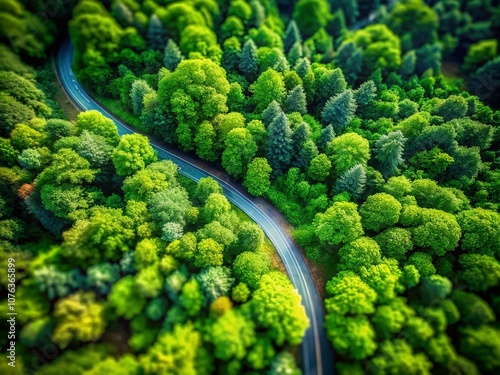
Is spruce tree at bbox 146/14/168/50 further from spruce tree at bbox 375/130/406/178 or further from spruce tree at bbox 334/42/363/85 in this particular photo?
spruce tree at bbox 375/130/406/178

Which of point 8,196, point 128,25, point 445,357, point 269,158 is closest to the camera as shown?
point 445,357

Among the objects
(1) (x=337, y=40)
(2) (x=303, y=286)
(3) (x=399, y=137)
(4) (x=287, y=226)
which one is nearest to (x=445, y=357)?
(2) (x=303, y=286)

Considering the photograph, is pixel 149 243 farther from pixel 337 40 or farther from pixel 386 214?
pixel 337 40

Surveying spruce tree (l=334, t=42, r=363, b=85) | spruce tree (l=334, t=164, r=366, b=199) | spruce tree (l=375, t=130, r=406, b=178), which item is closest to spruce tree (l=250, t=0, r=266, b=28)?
spruce tree (l=334, t=42, r=363, b=85)

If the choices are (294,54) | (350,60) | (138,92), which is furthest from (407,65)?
(138,92)

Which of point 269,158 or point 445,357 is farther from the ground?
point 269,158

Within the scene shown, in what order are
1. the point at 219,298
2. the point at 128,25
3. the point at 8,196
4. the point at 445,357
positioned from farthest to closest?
1. the point at 128,25
2. the point at 8,196
3. the point at 219,298
4. the point at 445,357

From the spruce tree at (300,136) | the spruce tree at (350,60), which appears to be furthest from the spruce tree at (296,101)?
the spruce tree at (350,60)
